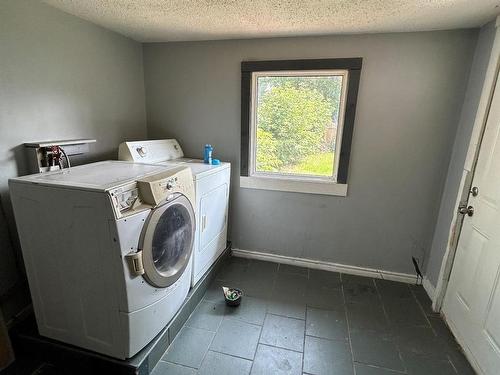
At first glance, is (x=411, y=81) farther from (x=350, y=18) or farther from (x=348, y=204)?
(x=348, y=204)

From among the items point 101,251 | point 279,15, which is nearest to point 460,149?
point 279,15

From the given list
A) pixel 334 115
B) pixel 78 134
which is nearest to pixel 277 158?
pixel 334 115

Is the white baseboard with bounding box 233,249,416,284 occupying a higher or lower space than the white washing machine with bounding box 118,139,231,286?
lower

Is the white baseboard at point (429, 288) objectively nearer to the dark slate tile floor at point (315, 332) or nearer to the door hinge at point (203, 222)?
the dark slate tile floor at point (315, 332)

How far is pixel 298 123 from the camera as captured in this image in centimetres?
232

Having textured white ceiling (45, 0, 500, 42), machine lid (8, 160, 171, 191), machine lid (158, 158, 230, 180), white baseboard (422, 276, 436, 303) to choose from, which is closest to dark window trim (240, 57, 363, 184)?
textured white ceiling (45, 0, 500, 42)

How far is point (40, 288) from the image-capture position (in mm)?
1426

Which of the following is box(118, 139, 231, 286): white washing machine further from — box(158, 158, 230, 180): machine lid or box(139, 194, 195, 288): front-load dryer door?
box(139, 194, 195, 288): front-load dryer door

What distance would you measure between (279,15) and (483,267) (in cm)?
200

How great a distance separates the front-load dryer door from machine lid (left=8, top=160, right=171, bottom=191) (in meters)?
0.24

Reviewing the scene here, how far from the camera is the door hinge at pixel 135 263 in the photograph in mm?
1233

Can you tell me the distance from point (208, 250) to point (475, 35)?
2528 millimetres

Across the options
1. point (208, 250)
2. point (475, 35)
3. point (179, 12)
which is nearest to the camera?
point (179, 12)

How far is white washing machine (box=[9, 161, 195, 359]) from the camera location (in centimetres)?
121
